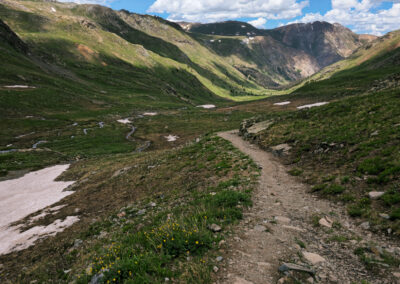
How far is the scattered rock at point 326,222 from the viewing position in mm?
10133

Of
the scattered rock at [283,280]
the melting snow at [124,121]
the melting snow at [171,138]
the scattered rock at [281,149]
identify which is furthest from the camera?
the melting snow at [124,121]

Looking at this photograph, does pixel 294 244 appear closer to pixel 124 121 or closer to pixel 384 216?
pixel 384 216

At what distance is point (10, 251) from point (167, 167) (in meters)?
16.2

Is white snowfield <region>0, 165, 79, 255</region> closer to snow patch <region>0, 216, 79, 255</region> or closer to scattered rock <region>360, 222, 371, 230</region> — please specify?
snow patch <region>0, 216, 79, 255</region>

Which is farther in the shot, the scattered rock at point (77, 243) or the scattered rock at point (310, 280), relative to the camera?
the scattered rock at point (77, 243)

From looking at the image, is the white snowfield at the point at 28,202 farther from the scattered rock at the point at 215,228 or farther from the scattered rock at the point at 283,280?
the scattered rock at the point at 283,280

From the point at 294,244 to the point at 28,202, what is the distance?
108ft

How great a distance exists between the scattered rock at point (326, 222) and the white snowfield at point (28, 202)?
1940 centimetres

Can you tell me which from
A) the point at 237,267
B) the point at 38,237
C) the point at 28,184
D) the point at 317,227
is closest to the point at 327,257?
the point at 317,227

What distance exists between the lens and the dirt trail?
691 centimetres

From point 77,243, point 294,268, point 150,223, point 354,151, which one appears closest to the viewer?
point 294,268

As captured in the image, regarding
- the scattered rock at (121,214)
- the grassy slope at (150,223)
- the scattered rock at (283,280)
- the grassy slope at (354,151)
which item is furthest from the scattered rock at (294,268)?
the scattered rock at (121,214)

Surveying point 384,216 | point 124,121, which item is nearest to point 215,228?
point 384,216

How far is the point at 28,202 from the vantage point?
2802cm
